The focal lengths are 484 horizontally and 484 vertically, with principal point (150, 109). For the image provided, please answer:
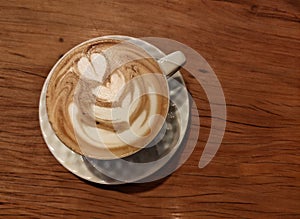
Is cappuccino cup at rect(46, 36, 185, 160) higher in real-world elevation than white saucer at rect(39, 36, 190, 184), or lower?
higher

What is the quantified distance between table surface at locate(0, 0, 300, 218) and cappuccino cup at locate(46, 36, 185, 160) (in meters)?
0.09

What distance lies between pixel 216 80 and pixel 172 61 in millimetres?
107

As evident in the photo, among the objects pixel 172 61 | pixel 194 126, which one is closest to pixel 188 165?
pixel 194 126

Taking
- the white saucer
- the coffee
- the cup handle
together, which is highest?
the cup handle

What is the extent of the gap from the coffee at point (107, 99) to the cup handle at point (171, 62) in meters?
0.03

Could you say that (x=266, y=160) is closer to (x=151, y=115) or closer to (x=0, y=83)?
(x=151, y=115)

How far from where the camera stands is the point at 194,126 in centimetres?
86

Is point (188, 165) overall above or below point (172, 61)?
below

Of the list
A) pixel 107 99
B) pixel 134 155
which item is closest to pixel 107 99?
pixel 107 99

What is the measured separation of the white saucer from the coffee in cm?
7

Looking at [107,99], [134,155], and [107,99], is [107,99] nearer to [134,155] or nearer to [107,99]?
[107,99]

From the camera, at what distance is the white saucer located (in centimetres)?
82

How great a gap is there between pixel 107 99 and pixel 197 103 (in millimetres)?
180

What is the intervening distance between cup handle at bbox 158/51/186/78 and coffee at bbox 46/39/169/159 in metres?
0.03
